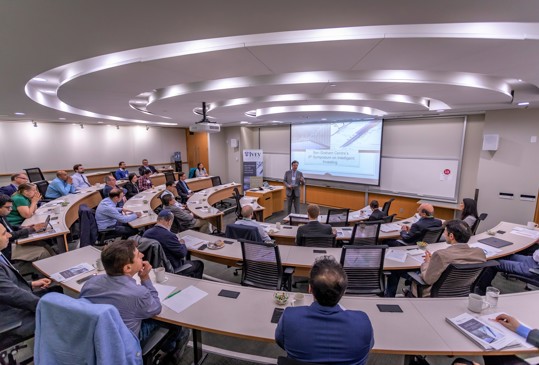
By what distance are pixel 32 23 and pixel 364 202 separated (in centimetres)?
799

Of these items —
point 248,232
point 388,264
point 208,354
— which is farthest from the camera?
point 248,232

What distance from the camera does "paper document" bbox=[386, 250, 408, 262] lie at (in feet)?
9.79

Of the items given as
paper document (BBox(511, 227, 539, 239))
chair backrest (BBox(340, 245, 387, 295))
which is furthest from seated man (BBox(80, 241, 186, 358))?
paper document (BBox(511, 227, 539, 239))

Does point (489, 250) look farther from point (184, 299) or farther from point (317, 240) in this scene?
point (184, 299)

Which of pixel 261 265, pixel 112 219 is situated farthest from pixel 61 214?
pixel 261 265

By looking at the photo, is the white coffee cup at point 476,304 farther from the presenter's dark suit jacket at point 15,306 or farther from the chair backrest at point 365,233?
the presenter's dark suit jacket at point 15,306

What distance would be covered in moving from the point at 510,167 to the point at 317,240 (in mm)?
5197

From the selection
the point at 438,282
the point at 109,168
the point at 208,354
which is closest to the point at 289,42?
the point at 438,282

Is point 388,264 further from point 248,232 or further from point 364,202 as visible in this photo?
point 364,202

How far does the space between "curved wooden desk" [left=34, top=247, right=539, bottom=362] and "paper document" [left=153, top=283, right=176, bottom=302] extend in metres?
0.06

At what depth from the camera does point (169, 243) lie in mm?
2877

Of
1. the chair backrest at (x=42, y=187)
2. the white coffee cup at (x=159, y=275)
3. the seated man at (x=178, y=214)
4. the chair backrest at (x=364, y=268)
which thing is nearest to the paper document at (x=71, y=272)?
the white coffee cup at (x=159, y=275)

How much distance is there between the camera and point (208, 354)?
2.45m

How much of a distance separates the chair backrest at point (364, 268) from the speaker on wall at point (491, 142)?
4989 millimetres
